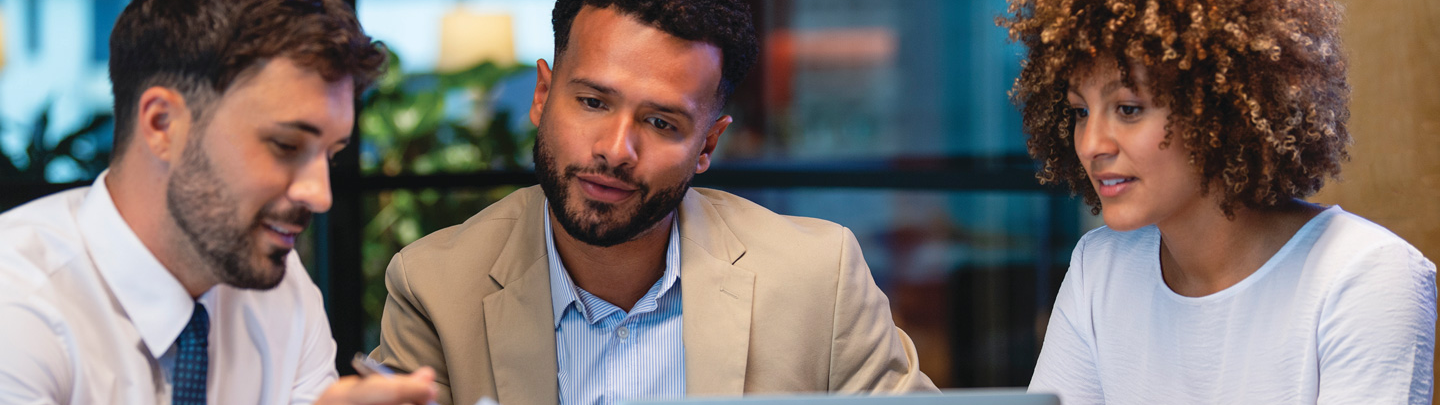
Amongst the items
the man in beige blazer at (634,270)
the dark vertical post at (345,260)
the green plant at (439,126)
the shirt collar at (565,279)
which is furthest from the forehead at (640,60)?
the green plant at (439,126)

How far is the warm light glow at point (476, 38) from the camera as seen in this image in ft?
10.8

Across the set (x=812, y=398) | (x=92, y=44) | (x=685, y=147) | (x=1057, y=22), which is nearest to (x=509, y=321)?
(x=685, y=147)

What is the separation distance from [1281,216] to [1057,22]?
49 cm

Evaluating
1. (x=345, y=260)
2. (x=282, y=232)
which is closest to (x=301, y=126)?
(x=282, y=232)

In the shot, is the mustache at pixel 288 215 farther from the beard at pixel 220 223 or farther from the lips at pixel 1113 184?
the lips at pixel 1113 184

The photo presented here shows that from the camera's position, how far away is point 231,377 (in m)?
1.23

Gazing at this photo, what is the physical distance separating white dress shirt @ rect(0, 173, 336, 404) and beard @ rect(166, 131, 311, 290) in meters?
0.05

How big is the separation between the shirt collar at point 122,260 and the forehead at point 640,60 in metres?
0.73

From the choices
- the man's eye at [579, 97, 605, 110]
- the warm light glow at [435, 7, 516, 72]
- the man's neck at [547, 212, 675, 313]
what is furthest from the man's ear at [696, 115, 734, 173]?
the warm light glow at [435, 7, 516, 72]

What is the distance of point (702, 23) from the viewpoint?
1.70 meters

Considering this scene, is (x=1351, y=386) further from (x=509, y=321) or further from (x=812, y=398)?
(x=509, y=321)

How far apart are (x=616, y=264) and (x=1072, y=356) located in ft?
2.76

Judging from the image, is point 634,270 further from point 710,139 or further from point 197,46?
point 197,46

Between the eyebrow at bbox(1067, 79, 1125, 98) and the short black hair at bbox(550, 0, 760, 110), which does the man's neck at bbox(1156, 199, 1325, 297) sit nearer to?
the eyebrow at bbox(1067, 79, 1125, 98)
